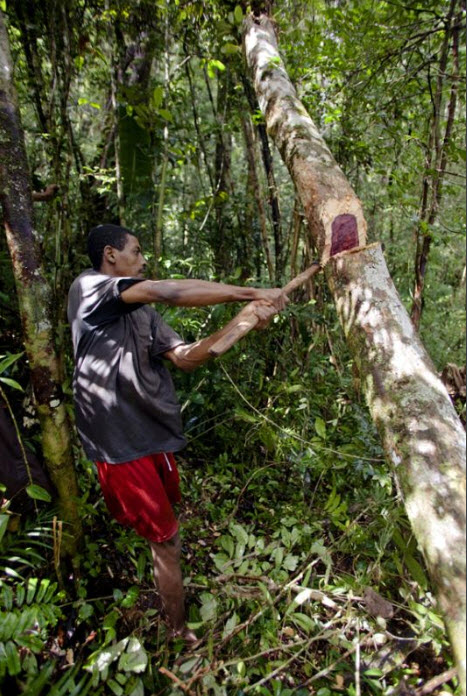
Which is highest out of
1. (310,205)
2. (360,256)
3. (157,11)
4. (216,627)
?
(157,11)

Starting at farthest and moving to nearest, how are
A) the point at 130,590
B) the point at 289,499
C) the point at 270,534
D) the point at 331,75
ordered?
the point at 331,75 → the point at 289,499 → the point at 270,534 → the point at 130,590

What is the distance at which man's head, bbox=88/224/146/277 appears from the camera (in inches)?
84.7

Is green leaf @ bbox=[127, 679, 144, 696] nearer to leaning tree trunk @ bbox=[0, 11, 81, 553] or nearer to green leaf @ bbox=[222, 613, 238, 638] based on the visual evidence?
Answer: green leaf @ bbox=[222, 613, 238, 638]

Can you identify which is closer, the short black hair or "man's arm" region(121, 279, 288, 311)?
"man's arm" region(121, 279, 288, 311)

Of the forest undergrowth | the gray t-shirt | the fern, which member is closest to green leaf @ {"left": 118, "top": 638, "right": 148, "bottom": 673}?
the forest undergrowth

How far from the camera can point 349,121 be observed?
3900mm

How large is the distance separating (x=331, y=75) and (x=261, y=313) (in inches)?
120

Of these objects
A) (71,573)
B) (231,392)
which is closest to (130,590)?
(71,573)

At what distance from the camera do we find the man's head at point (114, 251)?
2150mm

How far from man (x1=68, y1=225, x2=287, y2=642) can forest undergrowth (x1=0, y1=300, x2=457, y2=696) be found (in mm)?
289

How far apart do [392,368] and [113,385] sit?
122 cm

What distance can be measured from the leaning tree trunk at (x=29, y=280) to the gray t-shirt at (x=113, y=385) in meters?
0.12

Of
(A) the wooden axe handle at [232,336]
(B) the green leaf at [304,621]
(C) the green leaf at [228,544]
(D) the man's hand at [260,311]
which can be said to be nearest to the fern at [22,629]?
(C) the green leaf at [228,544]

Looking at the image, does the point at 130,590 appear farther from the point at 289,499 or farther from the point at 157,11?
the point at 157,11
